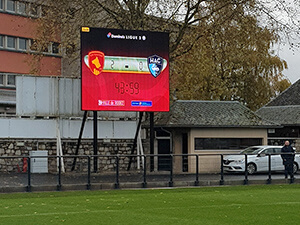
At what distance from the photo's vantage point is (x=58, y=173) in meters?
24.5

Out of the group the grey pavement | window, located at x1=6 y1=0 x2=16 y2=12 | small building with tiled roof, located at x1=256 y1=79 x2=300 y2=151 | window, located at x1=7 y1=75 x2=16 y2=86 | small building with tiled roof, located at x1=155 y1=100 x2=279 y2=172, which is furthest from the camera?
window, located at x1=7 y1=75 x2=16 y2=86

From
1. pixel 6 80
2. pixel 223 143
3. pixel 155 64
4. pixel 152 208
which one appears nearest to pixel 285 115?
pixel 223 143

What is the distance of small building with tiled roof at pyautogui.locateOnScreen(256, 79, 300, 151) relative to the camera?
44031 mm

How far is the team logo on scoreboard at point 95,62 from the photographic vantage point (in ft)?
104

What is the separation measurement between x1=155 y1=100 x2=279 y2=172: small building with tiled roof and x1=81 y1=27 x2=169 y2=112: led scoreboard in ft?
17.9

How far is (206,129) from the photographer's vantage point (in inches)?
1532

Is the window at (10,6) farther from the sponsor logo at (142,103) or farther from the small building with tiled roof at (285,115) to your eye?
the sponsor logo at (142,103)

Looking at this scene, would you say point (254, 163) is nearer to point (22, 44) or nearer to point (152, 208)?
point (152, 208)

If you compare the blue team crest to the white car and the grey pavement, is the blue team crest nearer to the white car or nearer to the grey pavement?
the white car

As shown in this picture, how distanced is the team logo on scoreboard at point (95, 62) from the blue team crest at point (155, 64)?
7.77 feet

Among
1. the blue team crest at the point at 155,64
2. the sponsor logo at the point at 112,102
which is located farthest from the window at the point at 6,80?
the blue team crest at the point at 155,64

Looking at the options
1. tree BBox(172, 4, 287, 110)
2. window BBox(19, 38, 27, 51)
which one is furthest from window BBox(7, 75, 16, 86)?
tree BBox(172, 4, 287, 110)

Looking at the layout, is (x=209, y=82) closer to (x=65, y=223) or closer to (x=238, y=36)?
(x=238, y=36)

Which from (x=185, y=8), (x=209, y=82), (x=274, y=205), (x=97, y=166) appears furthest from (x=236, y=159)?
(x=209, y=82)
